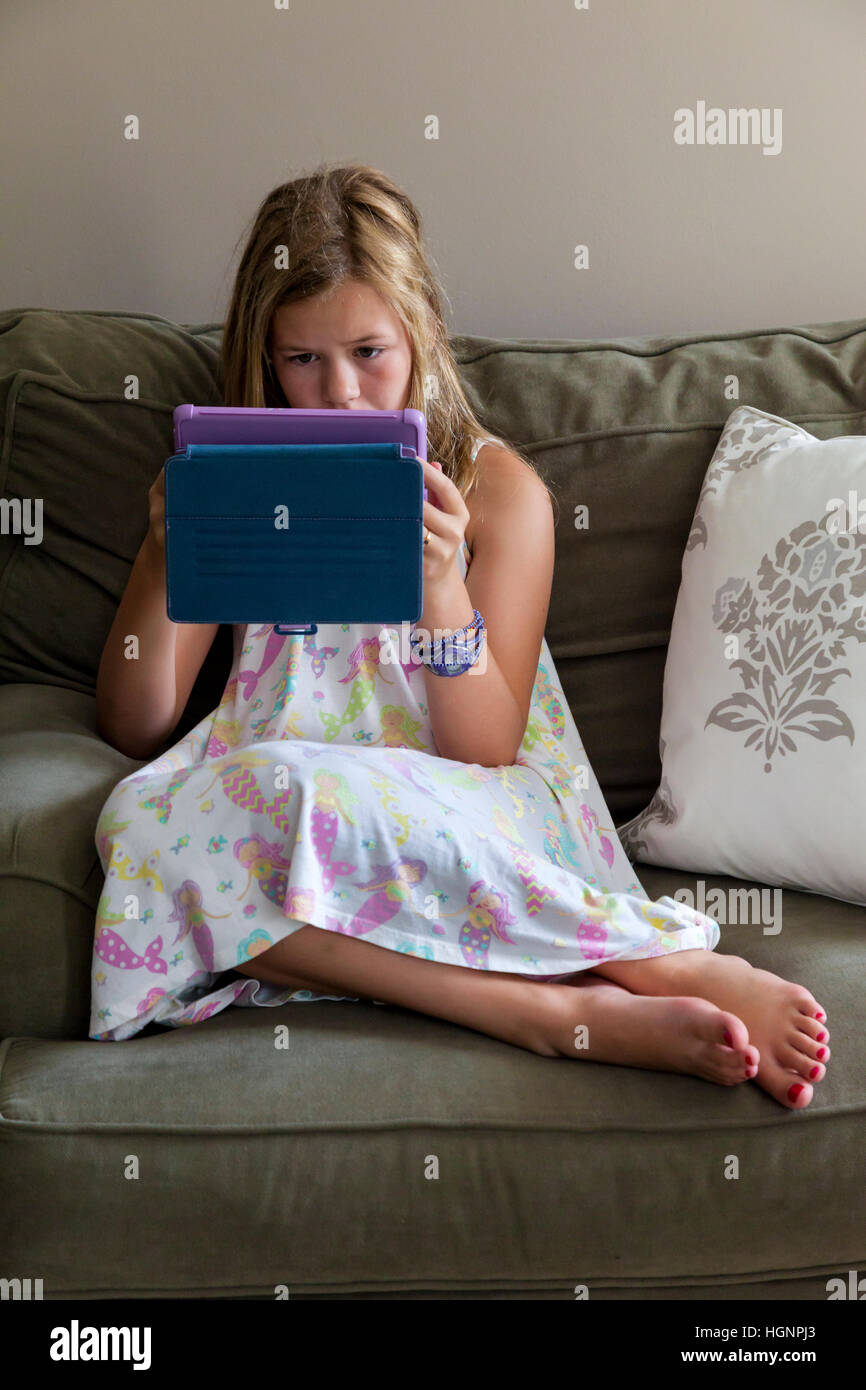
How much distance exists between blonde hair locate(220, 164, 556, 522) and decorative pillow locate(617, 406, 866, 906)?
24 cm

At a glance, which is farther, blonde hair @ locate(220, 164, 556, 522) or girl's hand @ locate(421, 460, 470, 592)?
blonde hair @ locate(220, 164, 556, 522)

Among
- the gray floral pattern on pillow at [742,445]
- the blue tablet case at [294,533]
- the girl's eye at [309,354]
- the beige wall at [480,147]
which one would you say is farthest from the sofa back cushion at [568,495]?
the blue tablet case at [294,533]

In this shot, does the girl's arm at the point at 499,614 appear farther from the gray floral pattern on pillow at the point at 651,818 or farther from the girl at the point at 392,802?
the gray floral pattern on pillow at the point at 651,818

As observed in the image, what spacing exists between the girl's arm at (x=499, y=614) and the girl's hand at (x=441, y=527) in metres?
0.02

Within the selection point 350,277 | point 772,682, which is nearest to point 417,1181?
point 772,682

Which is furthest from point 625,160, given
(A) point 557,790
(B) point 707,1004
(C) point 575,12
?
(B) point 707,1004

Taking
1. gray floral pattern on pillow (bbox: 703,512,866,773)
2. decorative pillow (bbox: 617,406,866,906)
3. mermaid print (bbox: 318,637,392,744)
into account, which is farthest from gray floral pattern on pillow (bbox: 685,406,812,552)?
mermaid print (bbox: 318,637,392,744)

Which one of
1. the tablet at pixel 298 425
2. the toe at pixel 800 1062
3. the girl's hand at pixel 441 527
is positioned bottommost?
the toe at pixel 800 1062

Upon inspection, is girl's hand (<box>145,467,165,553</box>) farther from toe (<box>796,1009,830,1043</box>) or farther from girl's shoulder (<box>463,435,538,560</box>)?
toe (<box>796,1009,830,1043</box>)

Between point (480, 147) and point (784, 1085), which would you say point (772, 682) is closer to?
point (784, 1085)

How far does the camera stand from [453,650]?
1.14 meters

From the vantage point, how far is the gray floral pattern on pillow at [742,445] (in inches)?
50.8

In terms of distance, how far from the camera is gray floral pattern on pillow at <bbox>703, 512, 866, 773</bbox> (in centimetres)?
115
